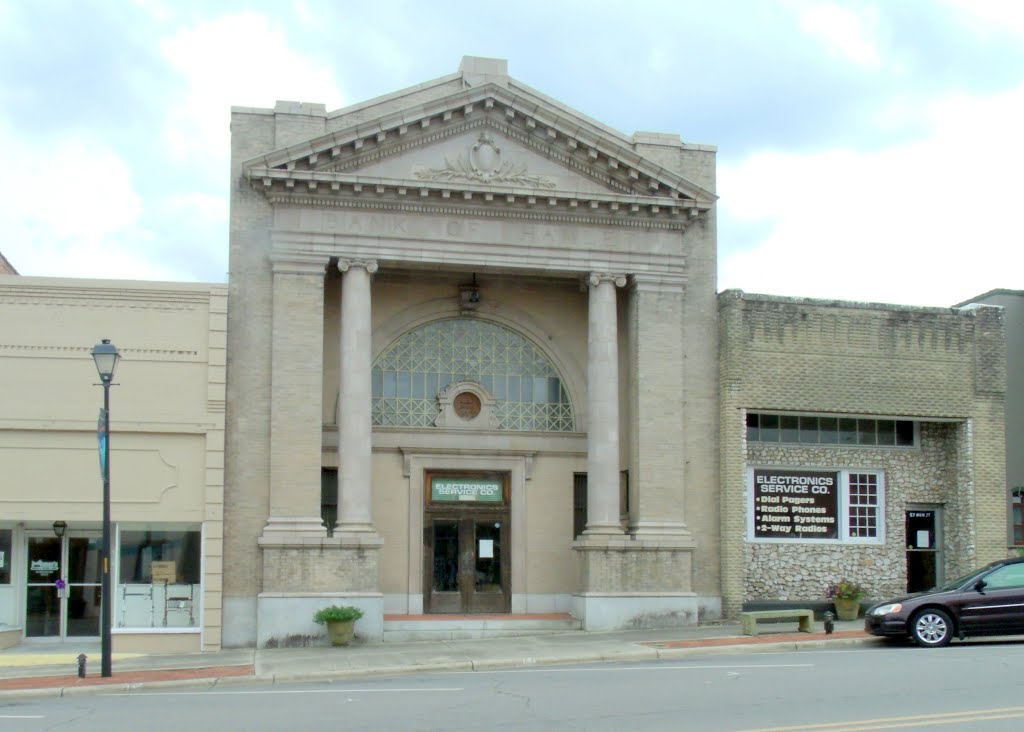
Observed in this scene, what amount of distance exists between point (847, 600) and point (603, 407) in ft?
21.8

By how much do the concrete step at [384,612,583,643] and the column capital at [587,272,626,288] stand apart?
7038 millimetres

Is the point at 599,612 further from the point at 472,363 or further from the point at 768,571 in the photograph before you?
the point at 472,363

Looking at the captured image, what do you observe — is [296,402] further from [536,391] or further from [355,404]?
[536,391]

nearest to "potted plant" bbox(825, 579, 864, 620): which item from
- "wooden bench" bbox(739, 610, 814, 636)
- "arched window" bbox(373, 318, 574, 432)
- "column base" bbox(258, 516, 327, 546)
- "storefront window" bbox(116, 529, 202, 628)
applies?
"wooden bench" bbox(739, 610, 814, 636)

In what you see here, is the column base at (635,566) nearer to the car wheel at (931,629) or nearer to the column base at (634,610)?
the column base at (634,610)

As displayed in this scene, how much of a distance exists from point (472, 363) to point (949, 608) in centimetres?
1139

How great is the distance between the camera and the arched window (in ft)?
86.4

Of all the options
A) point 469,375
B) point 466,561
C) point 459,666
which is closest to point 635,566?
point 466,561

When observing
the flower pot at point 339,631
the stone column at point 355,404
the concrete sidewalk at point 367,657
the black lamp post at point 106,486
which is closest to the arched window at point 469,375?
the stone column at point 355,404

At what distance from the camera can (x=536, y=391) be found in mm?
27125

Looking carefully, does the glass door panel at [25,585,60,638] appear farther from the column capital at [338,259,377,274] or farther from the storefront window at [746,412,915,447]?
the storefront window at [746,412,915,447]

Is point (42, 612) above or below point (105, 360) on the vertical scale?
below

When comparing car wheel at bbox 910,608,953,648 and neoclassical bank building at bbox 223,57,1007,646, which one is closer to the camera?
car wheel at bbox 910,608,953,648

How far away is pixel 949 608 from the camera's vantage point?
19797 millimetres
